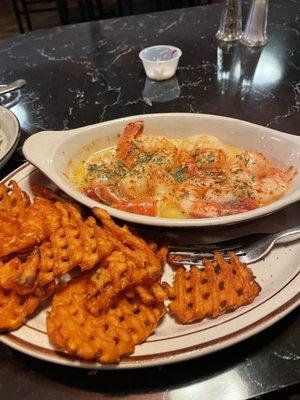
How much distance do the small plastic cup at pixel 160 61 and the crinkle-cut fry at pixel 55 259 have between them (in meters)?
1.29

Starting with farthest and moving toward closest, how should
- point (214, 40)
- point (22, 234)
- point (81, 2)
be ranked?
point (81, 2), point (214, 40), point (22, 234)

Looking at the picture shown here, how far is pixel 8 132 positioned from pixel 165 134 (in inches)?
24.5

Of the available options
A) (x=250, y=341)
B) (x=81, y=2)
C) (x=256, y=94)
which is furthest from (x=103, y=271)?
(x=81, y=2)

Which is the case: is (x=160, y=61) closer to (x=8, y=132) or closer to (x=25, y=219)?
(x=8, y=132)

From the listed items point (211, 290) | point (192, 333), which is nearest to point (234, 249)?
point (211, 290)

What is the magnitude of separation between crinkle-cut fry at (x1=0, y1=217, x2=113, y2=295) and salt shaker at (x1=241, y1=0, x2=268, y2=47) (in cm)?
172

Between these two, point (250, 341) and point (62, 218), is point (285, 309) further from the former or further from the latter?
point (62, 218)

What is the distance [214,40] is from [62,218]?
177cm

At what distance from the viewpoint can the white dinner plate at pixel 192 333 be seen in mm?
846

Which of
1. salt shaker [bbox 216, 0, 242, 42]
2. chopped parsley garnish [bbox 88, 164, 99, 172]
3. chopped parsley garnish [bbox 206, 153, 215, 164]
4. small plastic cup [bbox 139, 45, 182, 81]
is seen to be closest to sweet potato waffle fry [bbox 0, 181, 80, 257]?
chopped parsley garnish [bbox 88, 164, 99, 172]

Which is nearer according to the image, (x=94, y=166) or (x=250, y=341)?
(x=250, y=341)

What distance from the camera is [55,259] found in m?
0.92

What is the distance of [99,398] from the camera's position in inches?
33.7

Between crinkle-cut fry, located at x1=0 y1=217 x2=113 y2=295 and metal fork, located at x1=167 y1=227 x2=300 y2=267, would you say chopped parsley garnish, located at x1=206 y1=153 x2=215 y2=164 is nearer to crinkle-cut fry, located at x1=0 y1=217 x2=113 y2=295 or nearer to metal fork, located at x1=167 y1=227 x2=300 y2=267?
metal fork, located at x1=167 y1=227 x2=300 y2=267
